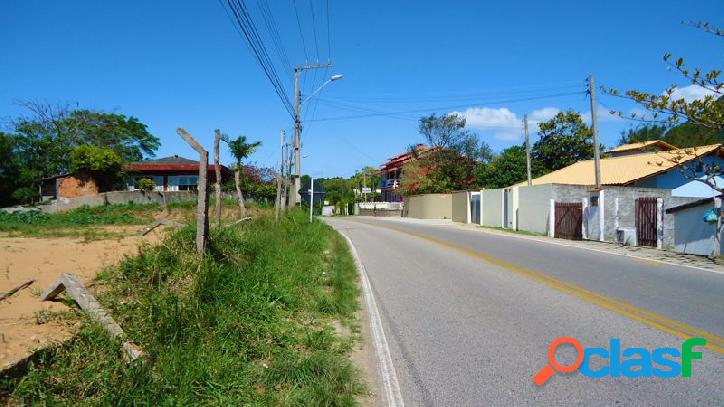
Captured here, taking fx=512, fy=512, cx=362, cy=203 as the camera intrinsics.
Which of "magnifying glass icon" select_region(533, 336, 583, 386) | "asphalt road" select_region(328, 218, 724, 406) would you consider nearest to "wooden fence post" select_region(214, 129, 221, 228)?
"asphalt road" select_region(328, 218, 724, 406)

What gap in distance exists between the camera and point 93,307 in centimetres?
555

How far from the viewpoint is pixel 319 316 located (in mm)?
7910

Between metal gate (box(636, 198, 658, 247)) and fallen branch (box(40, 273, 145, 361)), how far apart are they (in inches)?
769

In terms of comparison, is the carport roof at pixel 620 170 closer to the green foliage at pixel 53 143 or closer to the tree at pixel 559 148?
the tree at pixel 559 148

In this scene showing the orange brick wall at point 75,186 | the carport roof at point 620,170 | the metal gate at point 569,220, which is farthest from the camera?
the orange brick wall at point 75,186

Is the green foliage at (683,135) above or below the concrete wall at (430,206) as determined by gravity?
above

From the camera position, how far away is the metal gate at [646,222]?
1948cm

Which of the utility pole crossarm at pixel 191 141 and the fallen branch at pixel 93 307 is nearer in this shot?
the fallen branch at pixel 93 307

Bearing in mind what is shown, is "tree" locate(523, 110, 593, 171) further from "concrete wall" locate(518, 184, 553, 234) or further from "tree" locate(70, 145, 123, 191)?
"tree" locate(70, 145, 123, 191)

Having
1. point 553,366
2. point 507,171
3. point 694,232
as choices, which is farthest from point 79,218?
point 507,171

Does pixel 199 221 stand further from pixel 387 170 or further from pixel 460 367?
pixel 387 170

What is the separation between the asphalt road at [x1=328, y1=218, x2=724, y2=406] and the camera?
15.7 feet

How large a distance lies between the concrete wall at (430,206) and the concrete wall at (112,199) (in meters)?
26.6

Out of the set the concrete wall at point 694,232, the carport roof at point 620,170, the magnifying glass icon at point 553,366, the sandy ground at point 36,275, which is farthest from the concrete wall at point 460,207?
the magnifying glass icon at point 553,366
